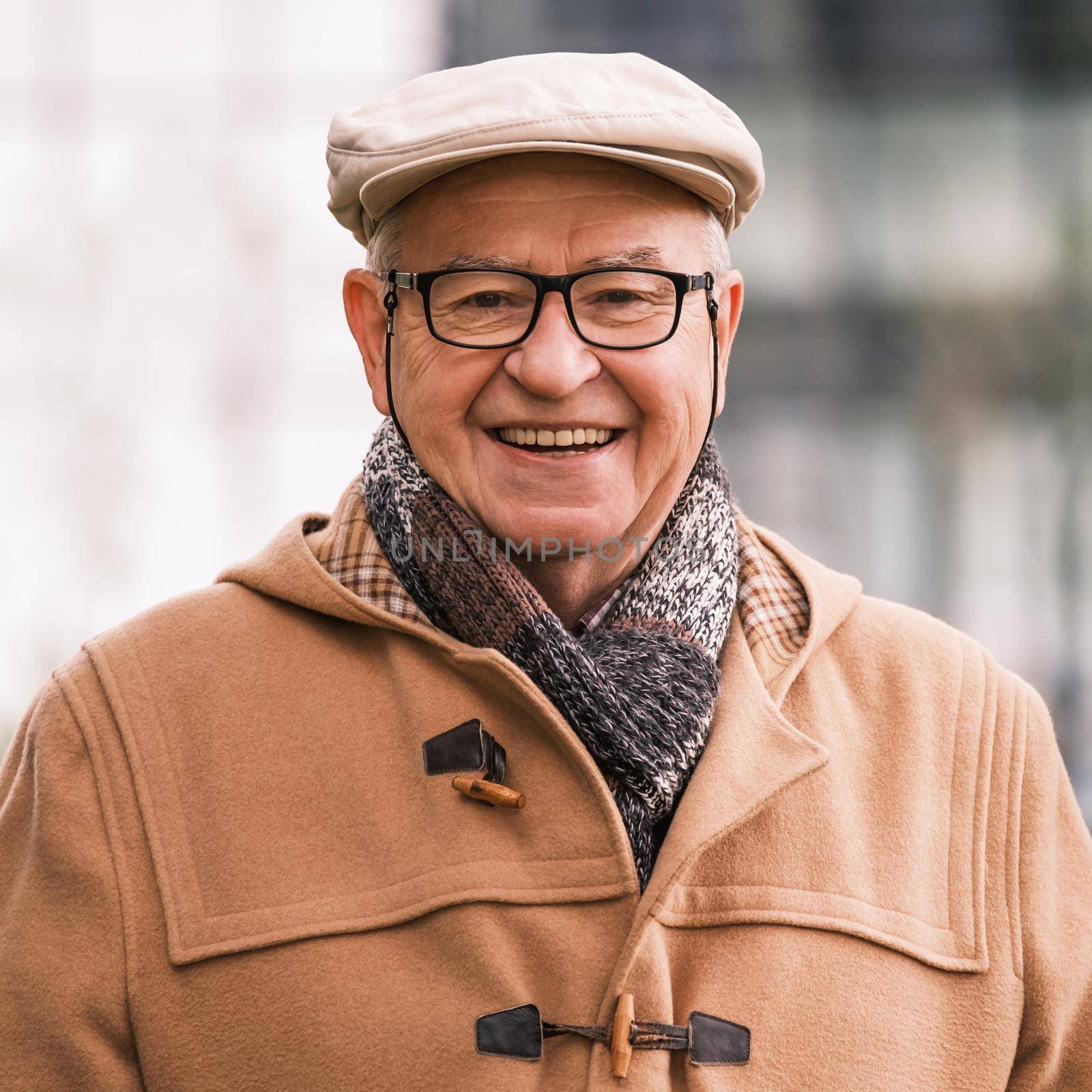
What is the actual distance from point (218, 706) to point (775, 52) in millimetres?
8343

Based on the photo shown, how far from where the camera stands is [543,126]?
1.79 m

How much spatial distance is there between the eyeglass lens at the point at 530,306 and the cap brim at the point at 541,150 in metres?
0.13

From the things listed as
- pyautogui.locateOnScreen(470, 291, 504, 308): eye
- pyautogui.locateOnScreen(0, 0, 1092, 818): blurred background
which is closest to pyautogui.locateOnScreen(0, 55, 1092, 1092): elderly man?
pyautogui.locateOnScreen(470, 291, 504, 308): eye

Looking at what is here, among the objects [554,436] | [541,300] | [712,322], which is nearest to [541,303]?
[541,300]

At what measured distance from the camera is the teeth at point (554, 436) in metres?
1.91

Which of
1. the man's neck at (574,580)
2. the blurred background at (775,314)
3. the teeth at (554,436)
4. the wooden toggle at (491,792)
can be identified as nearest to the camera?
the wooden toggle at (491,792)

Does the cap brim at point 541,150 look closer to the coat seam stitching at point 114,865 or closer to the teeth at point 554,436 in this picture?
the teeth at point 554,436

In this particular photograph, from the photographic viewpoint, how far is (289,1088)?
175 centimetres

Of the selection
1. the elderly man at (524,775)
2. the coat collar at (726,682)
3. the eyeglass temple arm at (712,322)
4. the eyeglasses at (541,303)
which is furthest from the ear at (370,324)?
the eyeglass temple arm at (712,322)

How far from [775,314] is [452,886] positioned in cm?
802

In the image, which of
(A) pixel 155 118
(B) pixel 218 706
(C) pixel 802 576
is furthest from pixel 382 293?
(A) pixel 155 118

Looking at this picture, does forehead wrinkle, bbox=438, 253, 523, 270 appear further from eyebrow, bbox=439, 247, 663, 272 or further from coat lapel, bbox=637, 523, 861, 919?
coat lapel, bbox=637, 523, 861, 919

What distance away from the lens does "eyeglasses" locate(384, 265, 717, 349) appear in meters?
1.85

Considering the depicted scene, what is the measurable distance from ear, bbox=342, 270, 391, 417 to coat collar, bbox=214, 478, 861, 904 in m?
0.23
